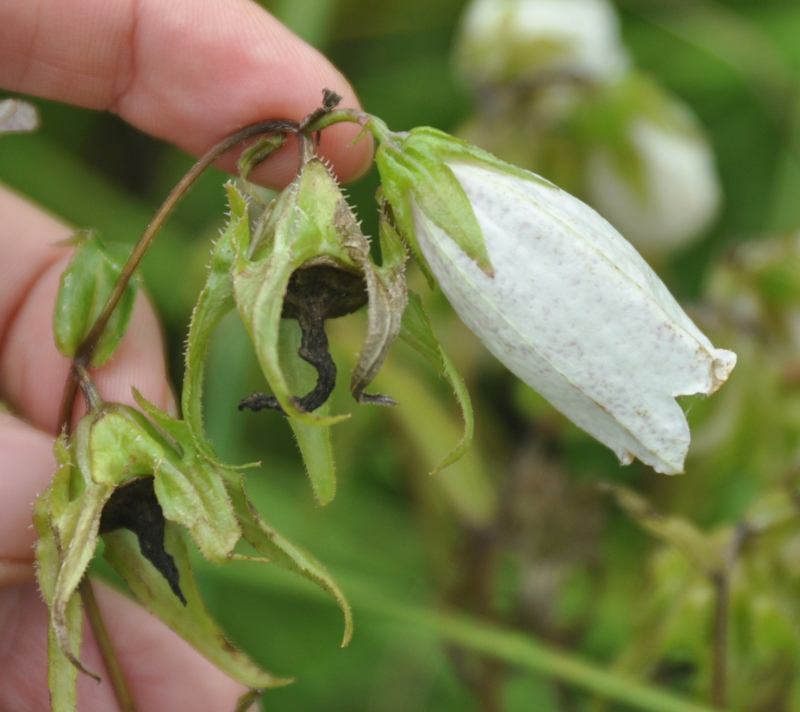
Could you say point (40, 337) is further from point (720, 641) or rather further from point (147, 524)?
point (720, 641)

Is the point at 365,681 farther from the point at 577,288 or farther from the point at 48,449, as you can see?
the point at 577,288

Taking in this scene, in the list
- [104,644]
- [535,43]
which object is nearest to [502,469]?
[535,43]

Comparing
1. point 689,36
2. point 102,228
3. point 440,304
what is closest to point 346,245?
point 440,304

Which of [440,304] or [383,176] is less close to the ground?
[383,176]

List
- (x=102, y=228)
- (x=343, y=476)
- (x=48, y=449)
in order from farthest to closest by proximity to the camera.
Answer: (x=102, y=228) < (x=343, y=476) < (x=48, y=449)

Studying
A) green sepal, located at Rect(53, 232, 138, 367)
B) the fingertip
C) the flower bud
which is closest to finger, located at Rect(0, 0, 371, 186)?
the fingertip

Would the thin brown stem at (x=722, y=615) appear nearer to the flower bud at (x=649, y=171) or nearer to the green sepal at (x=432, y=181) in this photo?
the green sepal at (x=432, y=181)

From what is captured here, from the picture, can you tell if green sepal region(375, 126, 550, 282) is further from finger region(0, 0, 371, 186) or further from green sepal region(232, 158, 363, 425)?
finger region(0, 0, 371, 186)

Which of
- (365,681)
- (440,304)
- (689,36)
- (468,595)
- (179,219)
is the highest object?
(689,36)
